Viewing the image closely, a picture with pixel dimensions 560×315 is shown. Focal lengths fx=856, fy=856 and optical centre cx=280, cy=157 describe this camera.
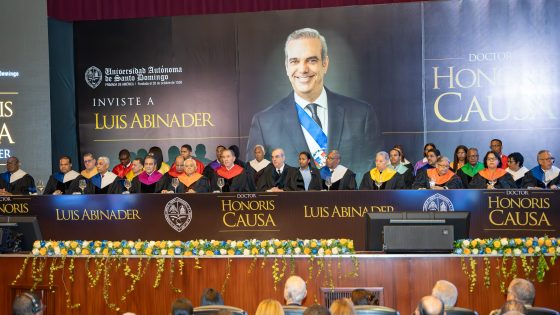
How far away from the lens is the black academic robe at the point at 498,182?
33.5 ft

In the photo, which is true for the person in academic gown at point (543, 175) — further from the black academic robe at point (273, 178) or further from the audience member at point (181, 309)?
the audience member at point (181, 309)

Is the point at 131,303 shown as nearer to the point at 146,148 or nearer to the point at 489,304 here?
the point at 489,304

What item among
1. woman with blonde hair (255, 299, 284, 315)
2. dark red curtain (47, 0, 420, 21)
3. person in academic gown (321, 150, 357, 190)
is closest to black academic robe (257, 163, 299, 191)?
person in academic gown (321, 150, 357, 190)

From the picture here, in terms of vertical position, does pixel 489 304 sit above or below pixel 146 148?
below

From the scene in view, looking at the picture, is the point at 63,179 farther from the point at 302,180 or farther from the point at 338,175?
the point at 338,175

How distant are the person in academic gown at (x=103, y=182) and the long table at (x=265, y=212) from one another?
1643mm

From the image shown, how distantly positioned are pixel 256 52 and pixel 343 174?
3.45 meters

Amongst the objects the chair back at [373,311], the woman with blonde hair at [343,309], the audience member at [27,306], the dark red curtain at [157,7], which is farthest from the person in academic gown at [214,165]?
the woman with blonde hair at [343,309]

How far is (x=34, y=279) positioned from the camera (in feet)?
26.8

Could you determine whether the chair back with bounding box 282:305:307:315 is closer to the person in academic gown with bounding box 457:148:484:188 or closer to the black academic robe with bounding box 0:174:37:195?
the person in academic gown with bounding box 457:148:484:188

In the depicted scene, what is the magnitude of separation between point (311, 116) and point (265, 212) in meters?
5.17

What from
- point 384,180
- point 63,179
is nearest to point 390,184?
point 384,180

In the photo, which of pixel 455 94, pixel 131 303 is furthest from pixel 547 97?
pixel 131 303

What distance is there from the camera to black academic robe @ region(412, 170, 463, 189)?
33.1ft
